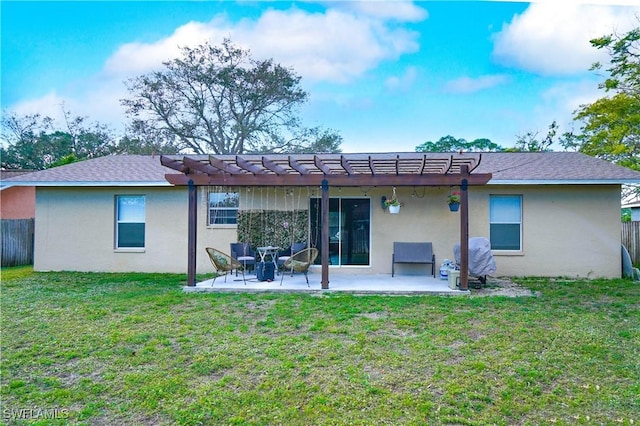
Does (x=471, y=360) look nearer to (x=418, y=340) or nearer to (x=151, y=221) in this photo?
(x=418, y=340)

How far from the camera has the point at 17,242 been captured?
12.6m

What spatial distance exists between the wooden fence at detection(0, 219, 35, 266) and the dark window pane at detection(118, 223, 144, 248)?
4.84 m

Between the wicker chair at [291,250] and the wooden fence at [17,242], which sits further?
the wooden fence at [17,242]

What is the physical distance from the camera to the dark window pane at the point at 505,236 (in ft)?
31.5

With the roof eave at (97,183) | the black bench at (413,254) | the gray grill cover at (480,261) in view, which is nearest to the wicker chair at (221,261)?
the roof eave at (97,183)

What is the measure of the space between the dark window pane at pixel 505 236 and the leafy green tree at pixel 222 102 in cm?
1537

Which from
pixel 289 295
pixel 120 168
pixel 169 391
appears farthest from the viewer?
pixel 120 168

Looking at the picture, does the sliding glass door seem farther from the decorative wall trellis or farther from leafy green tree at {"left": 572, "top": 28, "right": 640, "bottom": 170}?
leafy green tree at {"left": 572, "top": 28, "right": 640, "bottom": 170}

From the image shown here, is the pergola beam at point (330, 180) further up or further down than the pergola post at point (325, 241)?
further up

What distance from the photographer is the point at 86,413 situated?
321 centimetres

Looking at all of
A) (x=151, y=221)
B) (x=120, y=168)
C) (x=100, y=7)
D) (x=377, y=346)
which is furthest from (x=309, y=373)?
(x=120, y=168)

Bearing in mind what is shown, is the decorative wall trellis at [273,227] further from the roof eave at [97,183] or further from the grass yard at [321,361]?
the grass yard at [321,361]

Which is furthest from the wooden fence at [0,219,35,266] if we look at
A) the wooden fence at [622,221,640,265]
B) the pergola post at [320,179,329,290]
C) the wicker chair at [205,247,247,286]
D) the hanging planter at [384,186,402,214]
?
the wooden fence at [622,221,640,265]

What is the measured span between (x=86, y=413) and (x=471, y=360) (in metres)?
3.60
